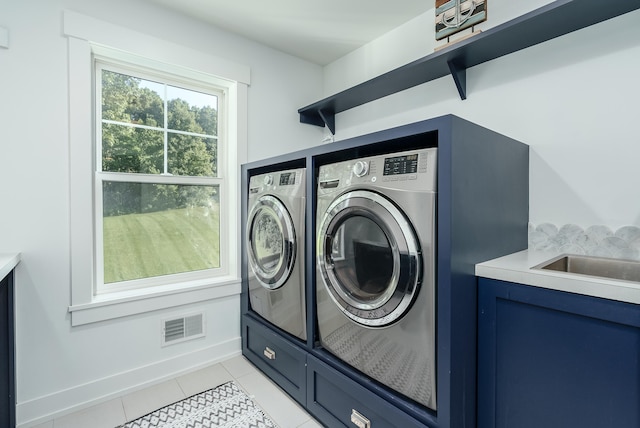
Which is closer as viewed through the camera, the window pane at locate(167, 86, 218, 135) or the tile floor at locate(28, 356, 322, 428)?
the tile floor at locate(28, 356, 322, 428)

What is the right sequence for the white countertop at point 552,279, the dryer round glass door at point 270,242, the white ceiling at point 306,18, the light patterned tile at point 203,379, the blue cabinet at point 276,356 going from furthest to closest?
1. the white ceiling at point 306,18
2. the light patterned tile at point 203,379
3. the dryer round glass door at point 270,242
4. the blue cabinet at point 276,356
5. the white countertop at point 552,279

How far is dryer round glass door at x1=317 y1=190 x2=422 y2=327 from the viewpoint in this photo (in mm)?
1269

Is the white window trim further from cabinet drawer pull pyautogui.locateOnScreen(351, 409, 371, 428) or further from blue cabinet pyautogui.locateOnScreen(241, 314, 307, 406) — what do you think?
cabinet drawer pull pyautogui.locateOnScreen(351, 409, 371, 428)

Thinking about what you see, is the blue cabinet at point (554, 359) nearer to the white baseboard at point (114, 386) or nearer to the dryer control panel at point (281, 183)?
the dryer control panel at point (281, 183)

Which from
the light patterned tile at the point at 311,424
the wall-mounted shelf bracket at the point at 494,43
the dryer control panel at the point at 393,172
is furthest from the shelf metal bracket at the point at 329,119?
the light patterned tile at the point at 311,424

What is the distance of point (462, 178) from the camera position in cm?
120

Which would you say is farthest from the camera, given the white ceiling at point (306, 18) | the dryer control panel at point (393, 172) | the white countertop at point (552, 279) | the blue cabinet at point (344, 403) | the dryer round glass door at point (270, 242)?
the white ceiling at point (306, 18)

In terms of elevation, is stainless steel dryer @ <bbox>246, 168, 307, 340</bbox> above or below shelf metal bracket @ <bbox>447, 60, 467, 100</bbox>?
below

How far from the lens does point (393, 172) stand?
1.32 m

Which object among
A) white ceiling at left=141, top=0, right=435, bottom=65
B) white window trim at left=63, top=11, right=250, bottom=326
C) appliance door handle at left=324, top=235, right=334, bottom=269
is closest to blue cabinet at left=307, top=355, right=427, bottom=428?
appliance door handle at left=324, top=235, right=334, bottom=269

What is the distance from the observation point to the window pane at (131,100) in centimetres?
208

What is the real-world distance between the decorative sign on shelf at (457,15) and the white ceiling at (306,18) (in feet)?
1.24

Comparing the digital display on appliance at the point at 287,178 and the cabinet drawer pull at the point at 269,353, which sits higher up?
the digital display on appliance at the point at 287,178

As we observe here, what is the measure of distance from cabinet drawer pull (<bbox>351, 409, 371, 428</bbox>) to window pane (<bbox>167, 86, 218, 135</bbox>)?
2.20 metres
